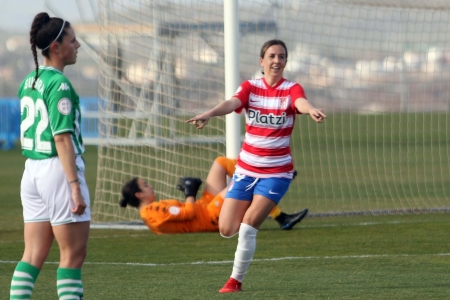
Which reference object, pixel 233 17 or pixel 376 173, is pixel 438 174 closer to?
pixel 376 173

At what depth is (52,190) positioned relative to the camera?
4.56 m

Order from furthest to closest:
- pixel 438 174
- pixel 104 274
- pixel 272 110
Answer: pixel 438 174 < pixel 104 274 < pixel 272 110

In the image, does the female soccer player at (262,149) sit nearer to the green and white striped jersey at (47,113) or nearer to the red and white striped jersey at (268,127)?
the red and white striped jersey at (268,127)

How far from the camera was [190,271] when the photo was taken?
285 inches

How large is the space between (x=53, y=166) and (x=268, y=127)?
2.31 metres

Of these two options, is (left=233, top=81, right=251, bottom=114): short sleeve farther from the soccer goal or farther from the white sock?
the soccer goal

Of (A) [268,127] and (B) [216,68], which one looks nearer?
(A) [268,127]

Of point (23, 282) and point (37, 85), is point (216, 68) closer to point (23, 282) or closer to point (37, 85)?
point (37, 85)

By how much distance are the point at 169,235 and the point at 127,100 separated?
10.2 feet

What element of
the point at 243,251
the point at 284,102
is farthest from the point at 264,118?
the point at 243,251

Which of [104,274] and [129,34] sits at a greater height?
[129,34]

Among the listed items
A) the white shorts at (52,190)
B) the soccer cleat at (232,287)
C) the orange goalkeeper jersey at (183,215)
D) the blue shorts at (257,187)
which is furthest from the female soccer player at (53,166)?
the orange goalkeeper jersey at (183,215)

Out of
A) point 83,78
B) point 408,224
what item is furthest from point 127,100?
point 83,78

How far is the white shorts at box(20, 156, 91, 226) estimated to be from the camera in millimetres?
4555
